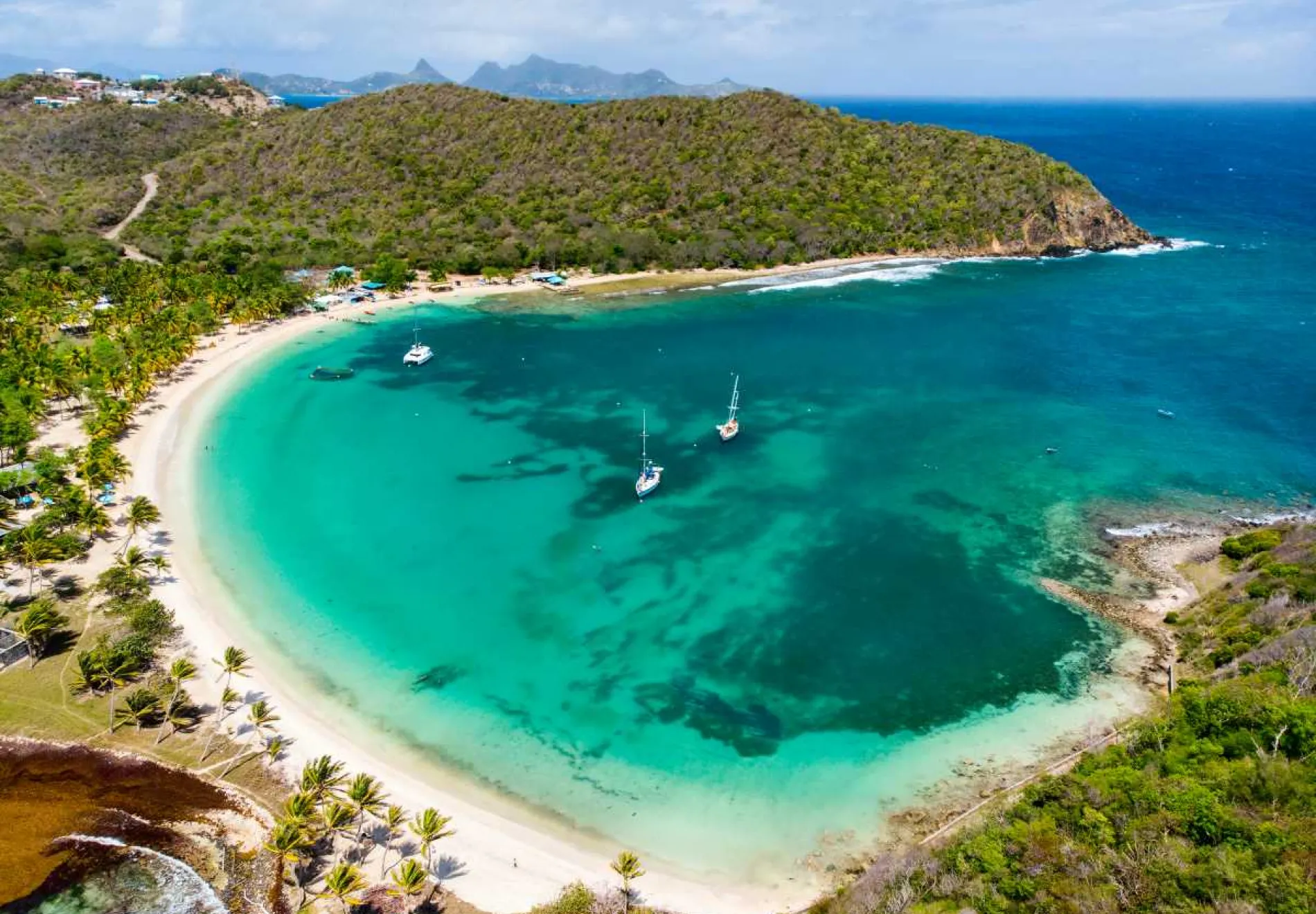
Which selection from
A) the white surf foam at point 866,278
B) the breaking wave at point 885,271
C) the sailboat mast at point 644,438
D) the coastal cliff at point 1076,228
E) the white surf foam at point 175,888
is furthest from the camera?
the coastal cliff at point 1076,228

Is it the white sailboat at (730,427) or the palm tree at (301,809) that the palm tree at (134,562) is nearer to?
the palm tree at (301,809)

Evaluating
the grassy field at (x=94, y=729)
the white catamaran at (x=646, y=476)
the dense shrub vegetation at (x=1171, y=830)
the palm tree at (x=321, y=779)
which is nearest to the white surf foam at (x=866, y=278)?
the white catamaran at (x=646, y=476)

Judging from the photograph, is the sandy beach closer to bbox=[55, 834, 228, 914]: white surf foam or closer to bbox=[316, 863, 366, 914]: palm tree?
bbox=[316, 863, 366, 914]: palm tree

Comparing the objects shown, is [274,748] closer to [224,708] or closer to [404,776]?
[224,708]

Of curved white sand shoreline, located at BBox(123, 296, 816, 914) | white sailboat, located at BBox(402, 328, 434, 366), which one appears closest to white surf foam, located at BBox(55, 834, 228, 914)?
curved white sand shoreline, located at BBox(123, 296, 816, 914)

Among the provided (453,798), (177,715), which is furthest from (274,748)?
(453,798)

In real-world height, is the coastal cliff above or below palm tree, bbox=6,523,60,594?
above
